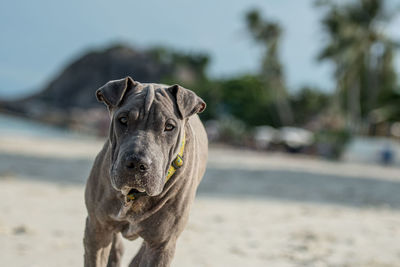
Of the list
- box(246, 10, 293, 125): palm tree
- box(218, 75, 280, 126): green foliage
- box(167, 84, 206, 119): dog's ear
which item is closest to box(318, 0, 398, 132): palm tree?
box(246, 10, 293, 125): palm tree

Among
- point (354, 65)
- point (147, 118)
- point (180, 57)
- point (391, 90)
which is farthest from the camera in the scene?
point (180, 57)

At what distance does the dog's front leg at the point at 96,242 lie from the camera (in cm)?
277

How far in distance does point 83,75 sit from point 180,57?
68.5ft

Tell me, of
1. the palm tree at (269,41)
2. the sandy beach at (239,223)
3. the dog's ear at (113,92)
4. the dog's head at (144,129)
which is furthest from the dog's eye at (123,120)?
the palm tree at (269,41)

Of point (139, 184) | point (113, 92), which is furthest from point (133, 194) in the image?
point (113, 92)

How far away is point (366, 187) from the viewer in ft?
38.7

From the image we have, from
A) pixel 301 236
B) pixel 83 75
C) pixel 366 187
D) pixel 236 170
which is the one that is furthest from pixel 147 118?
pixel 83 75

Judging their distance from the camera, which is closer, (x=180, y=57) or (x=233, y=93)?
(x=233, y=93)

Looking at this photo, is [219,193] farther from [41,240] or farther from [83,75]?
[83,75]

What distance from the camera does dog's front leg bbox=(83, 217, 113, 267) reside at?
2.77m

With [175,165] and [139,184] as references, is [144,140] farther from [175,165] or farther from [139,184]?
[175,165]

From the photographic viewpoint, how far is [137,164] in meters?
2.15

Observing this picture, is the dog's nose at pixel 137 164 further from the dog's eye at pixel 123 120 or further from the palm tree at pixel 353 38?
the palm tree at pixel 353 38

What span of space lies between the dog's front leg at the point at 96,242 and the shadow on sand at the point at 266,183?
6.22m
